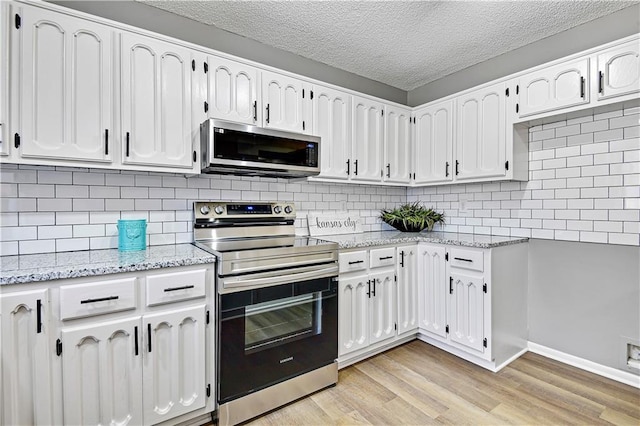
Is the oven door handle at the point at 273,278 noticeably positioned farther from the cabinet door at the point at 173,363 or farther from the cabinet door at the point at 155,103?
the cabinet door at the point at 155,103

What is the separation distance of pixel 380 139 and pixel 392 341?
184 cm

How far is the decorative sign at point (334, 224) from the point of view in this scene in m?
2.93

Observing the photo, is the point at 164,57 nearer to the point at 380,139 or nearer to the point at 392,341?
the point at 380,139

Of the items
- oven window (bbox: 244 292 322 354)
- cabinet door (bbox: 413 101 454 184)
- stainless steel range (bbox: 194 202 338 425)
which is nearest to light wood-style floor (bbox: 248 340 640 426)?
stainless steel range (bbox: 194 202 338 425)

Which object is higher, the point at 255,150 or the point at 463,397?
the point at 255,150

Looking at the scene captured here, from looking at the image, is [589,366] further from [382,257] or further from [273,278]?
[273,278]

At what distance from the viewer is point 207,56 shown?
7.01ft

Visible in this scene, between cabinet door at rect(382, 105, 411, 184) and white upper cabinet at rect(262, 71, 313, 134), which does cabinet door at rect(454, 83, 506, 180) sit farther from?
white upper cabinet at rect(262, 71, 313, 134)

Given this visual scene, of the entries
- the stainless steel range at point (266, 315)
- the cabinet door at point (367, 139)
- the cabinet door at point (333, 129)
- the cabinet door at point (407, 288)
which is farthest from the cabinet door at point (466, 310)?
the cabinet door at point (333, 129)

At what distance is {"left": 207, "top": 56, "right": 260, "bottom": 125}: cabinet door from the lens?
2172mm

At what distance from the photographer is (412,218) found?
3.22 m

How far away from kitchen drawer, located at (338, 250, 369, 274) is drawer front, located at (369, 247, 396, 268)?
75 millimetres

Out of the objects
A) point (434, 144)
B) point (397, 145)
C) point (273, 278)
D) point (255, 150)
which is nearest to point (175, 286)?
point (273, 278)

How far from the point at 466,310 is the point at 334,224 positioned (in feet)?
4.34
